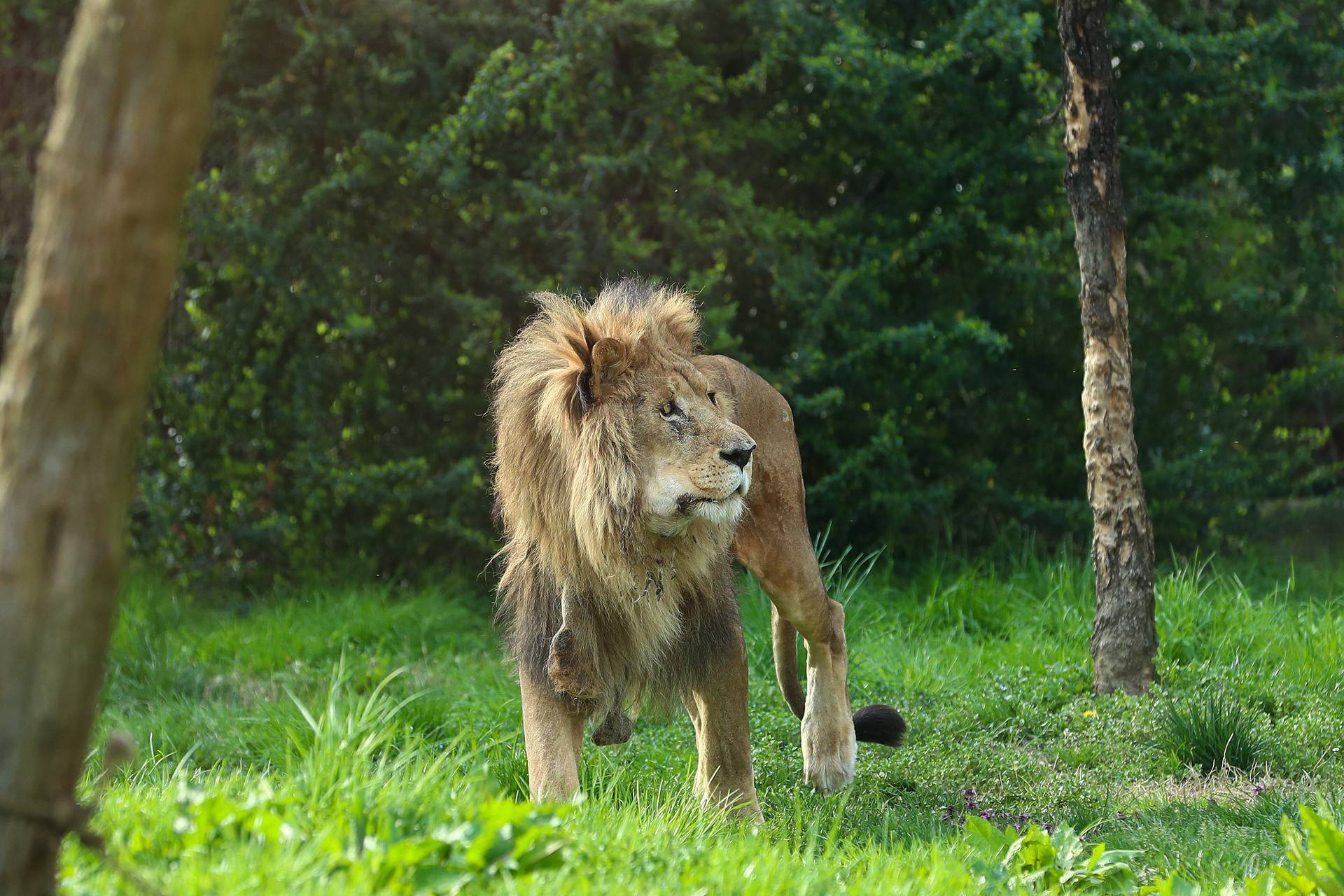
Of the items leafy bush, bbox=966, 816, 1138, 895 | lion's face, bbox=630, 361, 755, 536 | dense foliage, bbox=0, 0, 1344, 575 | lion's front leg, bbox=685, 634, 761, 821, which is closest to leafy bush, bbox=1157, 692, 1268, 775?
leafy bush, bbox=966, 816, 1138, 895

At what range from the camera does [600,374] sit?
4.13 metres

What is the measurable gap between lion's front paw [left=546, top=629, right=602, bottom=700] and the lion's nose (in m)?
0.76

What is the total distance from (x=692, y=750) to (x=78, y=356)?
3.87 m

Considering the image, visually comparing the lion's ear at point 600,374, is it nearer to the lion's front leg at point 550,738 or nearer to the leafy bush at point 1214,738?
the lion's front leg at point 550,738

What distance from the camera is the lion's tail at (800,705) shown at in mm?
5285

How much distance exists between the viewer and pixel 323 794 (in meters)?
3.11

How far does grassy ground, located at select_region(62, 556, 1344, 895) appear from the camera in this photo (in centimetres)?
278

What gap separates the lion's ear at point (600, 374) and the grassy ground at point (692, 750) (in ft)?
3.53

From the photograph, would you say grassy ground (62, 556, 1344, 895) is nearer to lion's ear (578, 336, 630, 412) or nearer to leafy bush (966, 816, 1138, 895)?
leafy bush (966, 816, 1138, 895)

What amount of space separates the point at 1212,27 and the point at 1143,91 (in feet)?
2.37

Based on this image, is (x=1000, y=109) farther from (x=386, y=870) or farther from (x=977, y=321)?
(x=386, y=870)

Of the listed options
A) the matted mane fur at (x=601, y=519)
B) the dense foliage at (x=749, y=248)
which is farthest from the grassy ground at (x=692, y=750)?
the dense foliage at (x=749, y=248)

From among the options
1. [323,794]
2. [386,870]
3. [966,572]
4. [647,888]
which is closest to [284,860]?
[386,870]

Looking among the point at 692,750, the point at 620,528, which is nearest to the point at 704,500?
the point at 620,528
